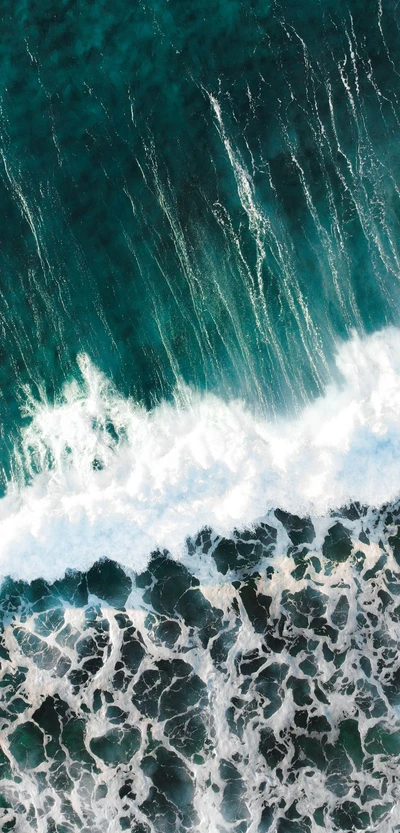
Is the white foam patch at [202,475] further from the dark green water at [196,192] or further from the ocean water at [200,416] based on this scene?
the dark green water at [196,192]

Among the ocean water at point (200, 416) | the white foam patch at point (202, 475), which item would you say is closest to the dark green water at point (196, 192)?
the ocean water at point (200, 416)

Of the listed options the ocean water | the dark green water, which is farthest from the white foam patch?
the dark green water

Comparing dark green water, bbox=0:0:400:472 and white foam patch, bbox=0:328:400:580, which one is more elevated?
dark green water, bbox=0:0:400:472

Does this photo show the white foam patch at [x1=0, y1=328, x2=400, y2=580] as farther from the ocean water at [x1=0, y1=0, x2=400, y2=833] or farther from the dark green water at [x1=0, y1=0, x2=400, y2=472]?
the dark green water at [x1=0, y1=0, x2=400, y2=472]

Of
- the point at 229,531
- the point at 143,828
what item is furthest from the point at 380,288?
the point at 143,828

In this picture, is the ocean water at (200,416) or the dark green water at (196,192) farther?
the dark green water at (196,192)

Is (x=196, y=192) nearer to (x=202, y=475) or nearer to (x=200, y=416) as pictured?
(x=200, y=416)

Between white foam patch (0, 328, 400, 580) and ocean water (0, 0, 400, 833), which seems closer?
ocean water (0, 0, 400, 833)
